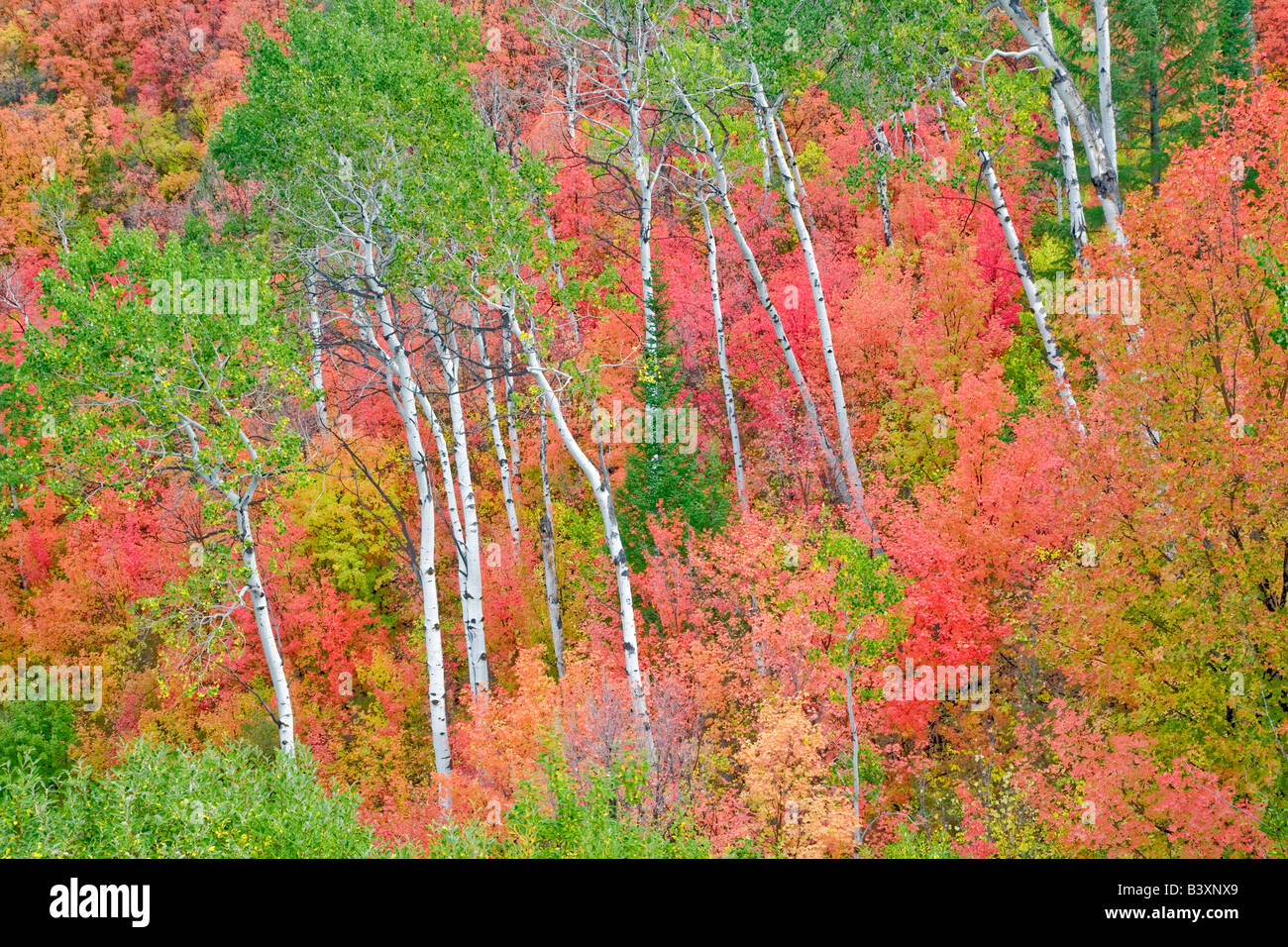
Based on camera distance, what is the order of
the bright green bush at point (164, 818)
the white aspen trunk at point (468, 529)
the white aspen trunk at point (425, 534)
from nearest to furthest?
the bright green bush at point (164, 818) → the white aspen trunk at point (425, 534) → the white aspen trunk at point (468, 529)

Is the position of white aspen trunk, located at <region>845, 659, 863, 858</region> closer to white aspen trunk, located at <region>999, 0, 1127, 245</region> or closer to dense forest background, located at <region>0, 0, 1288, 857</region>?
dense forest background, located at <region>0, 0, 1288, 857</region>

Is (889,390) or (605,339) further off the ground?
(605,339)

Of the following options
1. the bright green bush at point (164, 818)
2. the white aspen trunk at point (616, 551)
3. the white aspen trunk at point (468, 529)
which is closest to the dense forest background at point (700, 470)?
the bright green bush at point (164, 818)

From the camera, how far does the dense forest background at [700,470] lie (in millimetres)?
11727

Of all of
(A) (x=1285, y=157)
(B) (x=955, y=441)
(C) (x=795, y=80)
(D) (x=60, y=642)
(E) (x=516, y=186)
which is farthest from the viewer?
Result: (D) (x=60, y=642)

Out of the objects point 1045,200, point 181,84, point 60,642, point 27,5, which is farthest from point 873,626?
point 27,5

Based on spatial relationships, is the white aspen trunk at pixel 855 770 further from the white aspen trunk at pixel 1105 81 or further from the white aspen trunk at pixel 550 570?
the white aspen trunk at pixel 550 570

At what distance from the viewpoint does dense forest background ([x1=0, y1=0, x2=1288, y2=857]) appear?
11727 mm

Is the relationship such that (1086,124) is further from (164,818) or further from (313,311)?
(313,311)

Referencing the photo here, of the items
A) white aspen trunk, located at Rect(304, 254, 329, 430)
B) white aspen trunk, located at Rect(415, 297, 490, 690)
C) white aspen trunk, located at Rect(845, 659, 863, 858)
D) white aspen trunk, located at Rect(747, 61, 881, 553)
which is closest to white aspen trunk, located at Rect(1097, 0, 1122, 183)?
white aspen trunk, located at Rect(747, 61, 881, 553)

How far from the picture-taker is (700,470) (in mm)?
25047
